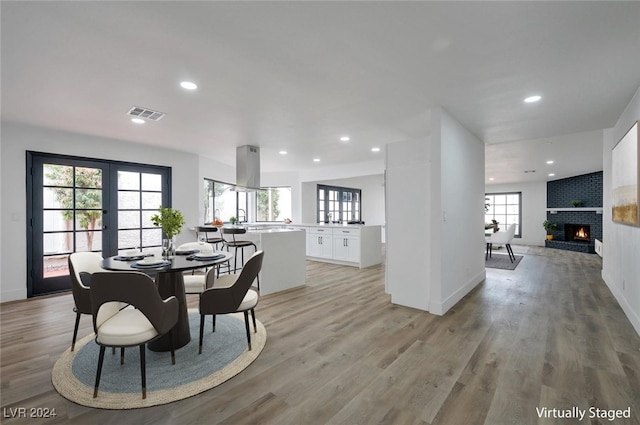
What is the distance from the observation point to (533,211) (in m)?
10.9

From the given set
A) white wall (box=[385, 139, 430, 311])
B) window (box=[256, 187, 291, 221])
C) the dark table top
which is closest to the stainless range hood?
white wall (box=[385, 139, 430, 311])

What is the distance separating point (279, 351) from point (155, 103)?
300cm

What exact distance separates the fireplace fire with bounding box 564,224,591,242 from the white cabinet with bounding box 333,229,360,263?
826cm

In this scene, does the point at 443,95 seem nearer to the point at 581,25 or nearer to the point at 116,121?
the point at 581,25

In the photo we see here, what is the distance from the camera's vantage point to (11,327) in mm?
3094

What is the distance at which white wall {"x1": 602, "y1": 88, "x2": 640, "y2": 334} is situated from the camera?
9.78ft

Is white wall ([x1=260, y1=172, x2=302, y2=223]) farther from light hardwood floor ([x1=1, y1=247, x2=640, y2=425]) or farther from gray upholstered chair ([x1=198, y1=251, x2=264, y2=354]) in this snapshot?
gray upholstered chair ([x1=198, y1=251, x2=264, y2=354])

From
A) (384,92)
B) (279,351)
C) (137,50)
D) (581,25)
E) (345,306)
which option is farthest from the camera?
(345,306)

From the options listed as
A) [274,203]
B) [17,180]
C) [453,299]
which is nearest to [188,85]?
[17,180]

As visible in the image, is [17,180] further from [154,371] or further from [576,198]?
[576,198]

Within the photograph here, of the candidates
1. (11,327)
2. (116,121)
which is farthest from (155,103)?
(11,327)

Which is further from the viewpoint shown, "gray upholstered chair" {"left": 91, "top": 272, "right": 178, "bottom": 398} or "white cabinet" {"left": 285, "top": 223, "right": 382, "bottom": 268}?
"white cabinet" {"left": 285, "top": 223, "right": 382, "bottom": 268}

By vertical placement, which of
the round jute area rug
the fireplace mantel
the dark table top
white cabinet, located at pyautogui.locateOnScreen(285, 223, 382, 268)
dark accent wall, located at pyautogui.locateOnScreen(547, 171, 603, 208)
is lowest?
the round jute area rug

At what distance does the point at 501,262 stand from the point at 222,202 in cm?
709
